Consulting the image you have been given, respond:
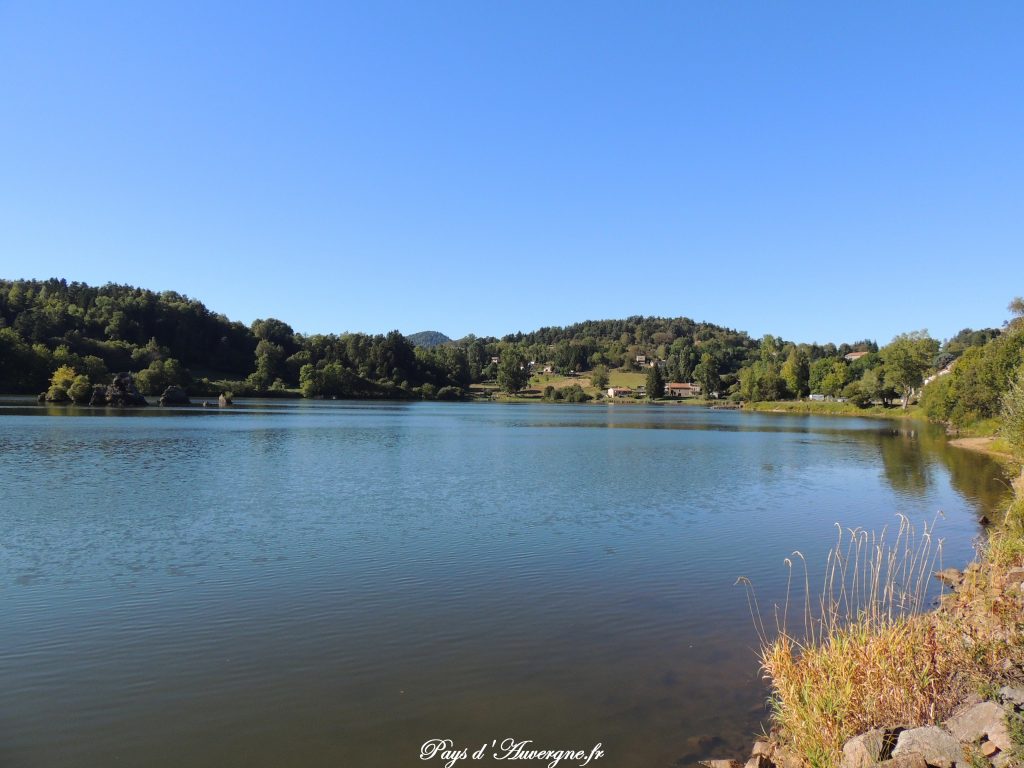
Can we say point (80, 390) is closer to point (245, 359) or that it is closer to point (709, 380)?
point (245, 359)

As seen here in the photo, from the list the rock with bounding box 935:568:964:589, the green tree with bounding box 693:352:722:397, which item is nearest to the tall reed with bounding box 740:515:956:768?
the rock with bounding box 935:568:964:589

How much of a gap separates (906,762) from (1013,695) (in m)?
1.19

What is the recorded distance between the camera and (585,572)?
44.6 ft

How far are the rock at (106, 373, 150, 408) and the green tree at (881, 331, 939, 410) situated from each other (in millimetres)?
116236

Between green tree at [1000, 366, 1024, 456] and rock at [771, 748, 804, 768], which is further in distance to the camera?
green tree at [1000, 366, 1024, 456]

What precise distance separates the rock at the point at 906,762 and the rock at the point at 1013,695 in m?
0.95

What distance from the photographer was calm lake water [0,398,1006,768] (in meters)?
7.04

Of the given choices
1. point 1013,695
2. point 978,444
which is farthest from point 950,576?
point 978,444

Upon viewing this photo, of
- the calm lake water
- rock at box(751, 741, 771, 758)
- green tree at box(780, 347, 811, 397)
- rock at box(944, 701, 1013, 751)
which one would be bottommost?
the calm lake water

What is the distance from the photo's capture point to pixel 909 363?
10669 cm

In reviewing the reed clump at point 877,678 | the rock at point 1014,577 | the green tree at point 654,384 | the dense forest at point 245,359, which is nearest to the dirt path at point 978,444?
the dense forest at point 245,359

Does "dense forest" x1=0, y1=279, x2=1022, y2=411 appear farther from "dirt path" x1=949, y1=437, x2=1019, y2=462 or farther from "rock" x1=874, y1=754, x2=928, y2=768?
"rock" x1=874, y1=754, x2=928, y2=768

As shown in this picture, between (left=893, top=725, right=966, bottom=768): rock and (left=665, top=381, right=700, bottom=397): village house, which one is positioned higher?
(left=665, top=381, right=700, bottom=397): village house

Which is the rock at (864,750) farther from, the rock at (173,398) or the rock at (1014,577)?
the rock at (173,398)
